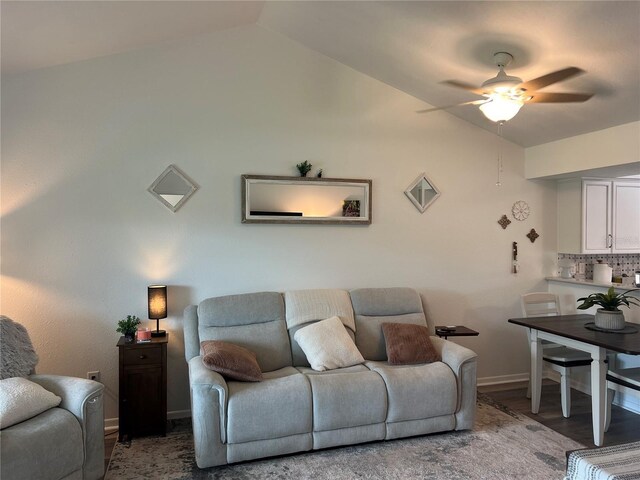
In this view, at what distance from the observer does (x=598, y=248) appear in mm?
4570

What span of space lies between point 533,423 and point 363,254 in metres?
1.94

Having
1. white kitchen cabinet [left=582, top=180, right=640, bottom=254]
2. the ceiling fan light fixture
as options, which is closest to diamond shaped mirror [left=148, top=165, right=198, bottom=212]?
the ceiling fan light fixture

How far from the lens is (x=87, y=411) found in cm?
253

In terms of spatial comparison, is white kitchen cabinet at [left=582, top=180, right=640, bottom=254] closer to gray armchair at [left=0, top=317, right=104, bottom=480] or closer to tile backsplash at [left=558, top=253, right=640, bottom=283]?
tile backsplash at [left=558, top=253, right=640, bottom=283]

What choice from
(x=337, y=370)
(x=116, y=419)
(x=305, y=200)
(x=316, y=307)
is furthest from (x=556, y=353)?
(x=116, y=419)

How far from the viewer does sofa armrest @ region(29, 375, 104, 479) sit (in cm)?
251

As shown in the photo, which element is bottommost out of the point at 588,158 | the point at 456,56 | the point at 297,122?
the point at 588,158

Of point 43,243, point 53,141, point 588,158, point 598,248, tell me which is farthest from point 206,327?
point 598,248

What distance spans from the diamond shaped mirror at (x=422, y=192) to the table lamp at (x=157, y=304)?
2366 mm

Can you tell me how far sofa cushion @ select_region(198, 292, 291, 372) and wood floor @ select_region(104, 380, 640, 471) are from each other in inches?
42.3

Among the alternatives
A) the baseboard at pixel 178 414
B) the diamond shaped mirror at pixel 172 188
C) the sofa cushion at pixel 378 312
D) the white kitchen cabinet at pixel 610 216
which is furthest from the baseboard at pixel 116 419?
the white kitchen cabinet at pixel 610 216

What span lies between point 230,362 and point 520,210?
3351 millimetres

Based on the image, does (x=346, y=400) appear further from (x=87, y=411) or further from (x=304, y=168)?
(x=304, y=168)

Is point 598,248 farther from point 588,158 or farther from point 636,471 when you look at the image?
point 636,471
